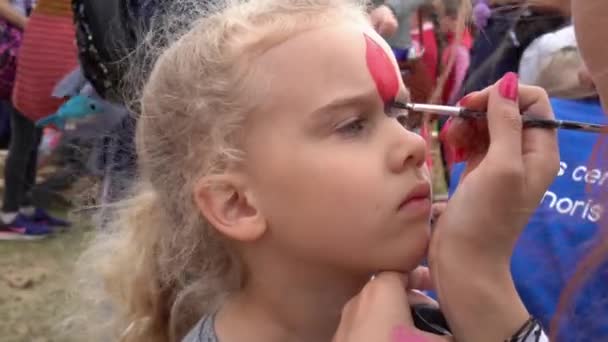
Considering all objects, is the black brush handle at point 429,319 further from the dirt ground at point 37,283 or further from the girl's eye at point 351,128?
the dirt ground at point 37,283

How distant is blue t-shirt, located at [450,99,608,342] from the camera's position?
2.40 ft

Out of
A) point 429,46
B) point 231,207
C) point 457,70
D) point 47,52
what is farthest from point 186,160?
point 47,52

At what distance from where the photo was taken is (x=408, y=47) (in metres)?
2.09

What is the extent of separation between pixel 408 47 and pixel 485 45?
2.11 feet

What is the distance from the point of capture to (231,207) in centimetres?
93

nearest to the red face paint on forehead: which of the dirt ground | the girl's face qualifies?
the girl's face

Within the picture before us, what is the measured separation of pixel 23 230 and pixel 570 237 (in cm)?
280

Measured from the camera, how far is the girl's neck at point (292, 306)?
0.93 meters

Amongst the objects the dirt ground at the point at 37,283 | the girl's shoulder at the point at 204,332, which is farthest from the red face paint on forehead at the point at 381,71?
the dirt ground at the point at 37,283

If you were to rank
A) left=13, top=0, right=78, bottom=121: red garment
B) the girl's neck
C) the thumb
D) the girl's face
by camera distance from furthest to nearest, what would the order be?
left=13, top=0, right=78, bottom=121: red garment, the girl's neck, the girl's face, the thumb

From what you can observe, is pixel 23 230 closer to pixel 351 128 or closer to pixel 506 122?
pixel 351 128

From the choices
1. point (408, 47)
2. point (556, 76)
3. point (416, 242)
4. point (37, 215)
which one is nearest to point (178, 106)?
point (416, 242)

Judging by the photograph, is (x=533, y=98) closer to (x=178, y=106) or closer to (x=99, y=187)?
(x=178, y=106)

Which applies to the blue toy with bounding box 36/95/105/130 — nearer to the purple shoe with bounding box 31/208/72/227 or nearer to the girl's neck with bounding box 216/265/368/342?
the girl's neck with bounding box 216/265/368/342
